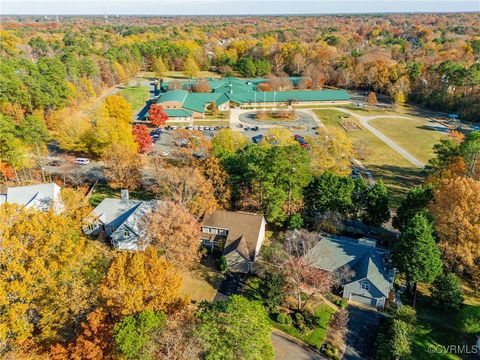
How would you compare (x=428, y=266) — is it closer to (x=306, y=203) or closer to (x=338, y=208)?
(x=338, y=208)

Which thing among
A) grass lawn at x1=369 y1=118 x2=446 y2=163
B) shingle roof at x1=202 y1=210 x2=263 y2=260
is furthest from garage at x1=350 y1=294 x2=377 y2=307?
grass lawn at x1=369 y1=118 x2=446 y2=163

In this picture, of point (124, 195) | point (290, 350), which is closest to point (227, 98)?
point (124, 195)

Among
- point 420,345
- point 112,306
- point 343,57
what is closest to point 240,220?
point 112,306

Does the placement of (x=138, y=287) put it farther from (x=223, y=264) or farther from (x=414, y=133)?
(x=414, y=133)

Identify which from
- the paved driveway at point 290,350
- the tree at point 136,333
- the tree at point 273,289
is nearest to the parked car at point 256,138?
the tree at point 273,289

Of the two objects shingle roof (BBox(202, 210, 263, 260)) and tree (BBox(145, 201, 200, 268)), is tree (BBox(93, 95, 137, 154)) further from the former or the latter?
tree (BBox(145, 201, 200, 268))
